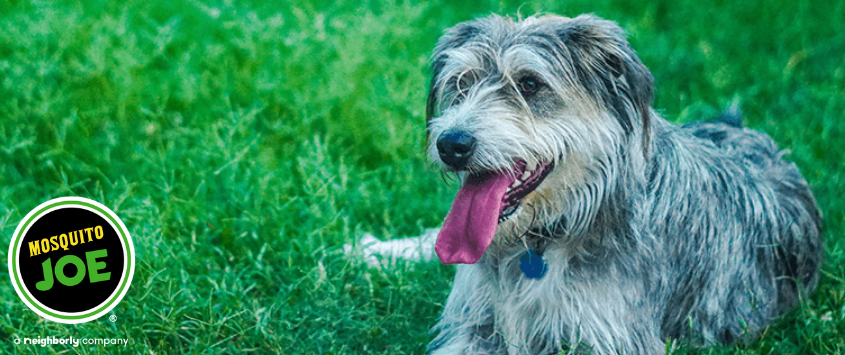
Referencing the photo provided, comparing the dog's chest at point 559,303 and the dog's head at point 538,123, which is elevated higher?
the dog's head at point 538,123

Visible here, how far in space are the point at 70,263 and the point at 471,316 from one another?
1.92 m

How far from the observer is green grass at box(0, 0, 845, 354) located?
13.5ft

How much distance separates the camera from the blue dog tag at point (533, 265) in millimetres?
3463

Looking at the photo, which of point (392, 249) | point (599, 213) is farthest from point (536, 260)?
point (392, 249)

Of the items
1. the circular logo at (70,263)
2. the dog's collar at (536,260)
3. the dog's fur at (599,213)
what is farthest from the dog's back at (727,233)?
the circular logo at (70,263)

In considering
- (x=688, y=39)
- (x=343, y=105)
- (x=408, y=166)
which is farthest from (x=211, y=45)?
Answer: (x=688, y=39)

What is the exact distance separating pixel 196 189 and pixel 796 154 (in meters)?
4.07

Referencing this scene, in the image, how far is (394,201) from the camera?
5367mm

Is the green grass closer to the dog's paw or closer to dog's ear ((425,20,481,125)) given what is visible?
the dog's paw

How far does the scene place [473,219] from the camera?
10.8 feet

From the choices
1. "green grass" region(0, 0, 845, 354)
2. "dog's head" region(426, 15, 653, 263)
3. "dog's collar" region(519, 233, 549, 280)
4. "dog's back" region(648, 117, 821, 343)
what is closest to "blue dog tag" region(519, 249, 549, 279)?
"dog's collar" region(519, 233, 549, 280)

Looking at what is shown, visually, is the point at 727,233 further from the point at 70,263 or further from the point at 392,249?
the point at 70,263

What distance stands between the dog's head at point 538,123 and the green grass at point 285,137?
77 centimetres

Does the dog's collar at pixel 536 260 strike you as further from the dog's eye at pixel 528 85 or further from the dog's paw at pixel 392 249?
the dog's paw at pixel 392 249
